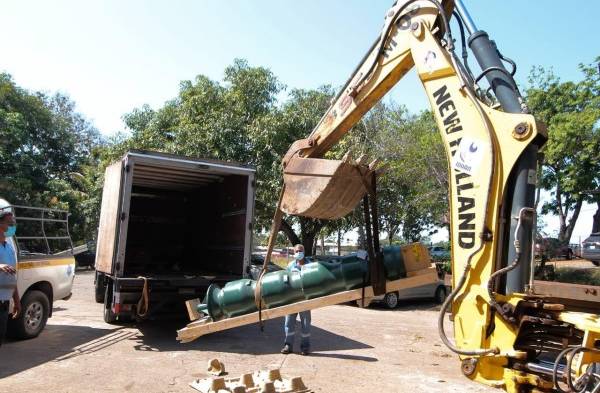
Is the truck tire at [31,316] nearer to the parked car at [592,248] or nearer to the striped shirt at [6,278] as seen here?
the striped shirt at [6,278]

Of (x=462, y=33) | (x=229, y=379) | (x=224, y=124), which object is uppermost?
(x=224, y=124)

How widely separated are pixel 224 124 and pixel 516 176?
1561 cm

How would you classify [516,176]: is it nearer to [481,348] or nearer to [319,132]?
[481,348]

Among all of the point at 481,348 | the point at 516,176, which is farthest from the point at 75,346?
the point at 516,176

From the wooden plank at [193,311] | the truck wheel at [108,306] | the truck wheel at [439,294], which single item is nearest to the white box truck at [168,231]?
the truck wheel at [108,306]

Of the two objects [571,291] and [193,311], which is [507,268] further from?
[193,311]

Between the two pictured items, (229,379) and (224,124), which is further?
(224,124)

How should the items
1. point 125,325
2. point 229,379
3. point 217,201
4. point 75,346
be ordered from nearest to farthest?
point 229,379 < point 75,346 < point 125,325 < point 217,201

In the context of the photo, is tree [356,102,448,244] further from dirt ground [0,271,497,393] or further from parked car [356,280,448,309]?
dirt ground [0,271,497,393]

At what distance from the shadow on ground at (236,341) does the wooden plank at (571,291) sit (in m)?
3.17

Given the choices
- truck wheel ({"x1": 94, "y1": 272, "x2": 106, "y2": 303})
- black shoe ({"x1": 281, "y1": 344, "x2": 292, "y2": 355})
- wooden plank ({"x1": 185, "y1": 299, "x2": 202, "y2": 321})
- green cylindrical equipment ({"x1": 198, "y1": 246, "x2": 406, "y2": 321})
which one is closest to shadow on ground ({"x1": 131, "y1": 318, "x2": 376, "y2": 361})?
black shoe ({"x1": 281, "y1": 344, "x2": 292, "y2": 355})

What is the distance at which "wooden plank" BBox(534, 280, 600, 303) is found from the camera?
5.88m

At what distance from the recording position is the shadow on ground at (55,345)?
6.48 m

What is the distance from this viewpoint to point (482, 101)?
374cm
